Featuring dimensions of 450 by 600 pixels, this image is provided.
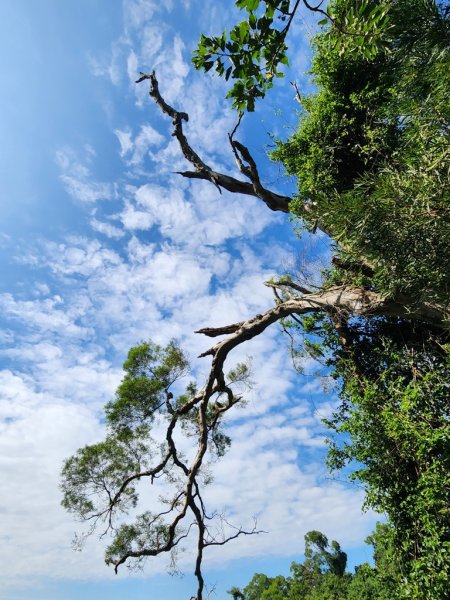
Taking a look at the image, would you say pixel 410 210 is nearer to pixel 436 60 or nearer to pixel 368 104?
pixel 436 60

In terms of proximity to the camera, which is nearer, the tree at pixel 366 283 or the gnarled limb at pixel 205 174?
the tree at pixel 366 283

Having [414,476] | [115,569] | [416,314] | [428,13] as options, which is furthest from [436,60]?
[115,569]

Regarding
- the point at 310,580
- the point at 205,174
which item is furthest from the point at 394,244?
the point at 310,580

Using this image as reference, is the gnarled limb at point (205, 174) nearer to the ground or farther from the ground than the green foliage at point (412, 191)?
farther from the ground

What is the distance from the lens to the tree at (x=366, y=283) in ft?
13.5

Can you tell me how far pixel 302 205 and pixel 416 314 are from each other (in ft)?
10.4

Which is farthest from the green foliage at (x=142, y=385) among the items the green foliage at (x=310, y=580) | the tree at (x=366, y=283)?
the green foliage at (x=310, y=580)

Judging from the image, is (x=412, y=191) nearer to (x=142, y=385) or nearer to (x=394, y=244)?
(x=394, y=244)

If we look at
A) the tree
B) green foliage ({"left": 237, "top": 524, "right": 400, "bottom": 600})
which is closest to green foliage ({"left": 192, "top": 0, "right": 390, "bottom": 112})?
the tree

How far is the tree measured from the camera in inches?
162

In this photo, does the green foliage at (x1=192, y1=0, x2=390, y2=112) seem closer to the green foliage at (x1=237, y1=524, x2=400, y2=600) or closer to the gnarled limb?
the gnarled limb

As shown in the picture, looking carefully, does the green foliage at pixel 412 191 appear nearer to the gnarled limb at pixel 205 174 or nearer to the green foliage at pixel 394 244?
the green foliage at pixel 394 244

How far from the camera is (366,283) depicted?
7238 millimetres

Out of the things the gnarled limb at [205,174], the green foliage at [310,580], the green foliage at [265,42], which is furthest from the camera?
the green foliage at [310,580]
